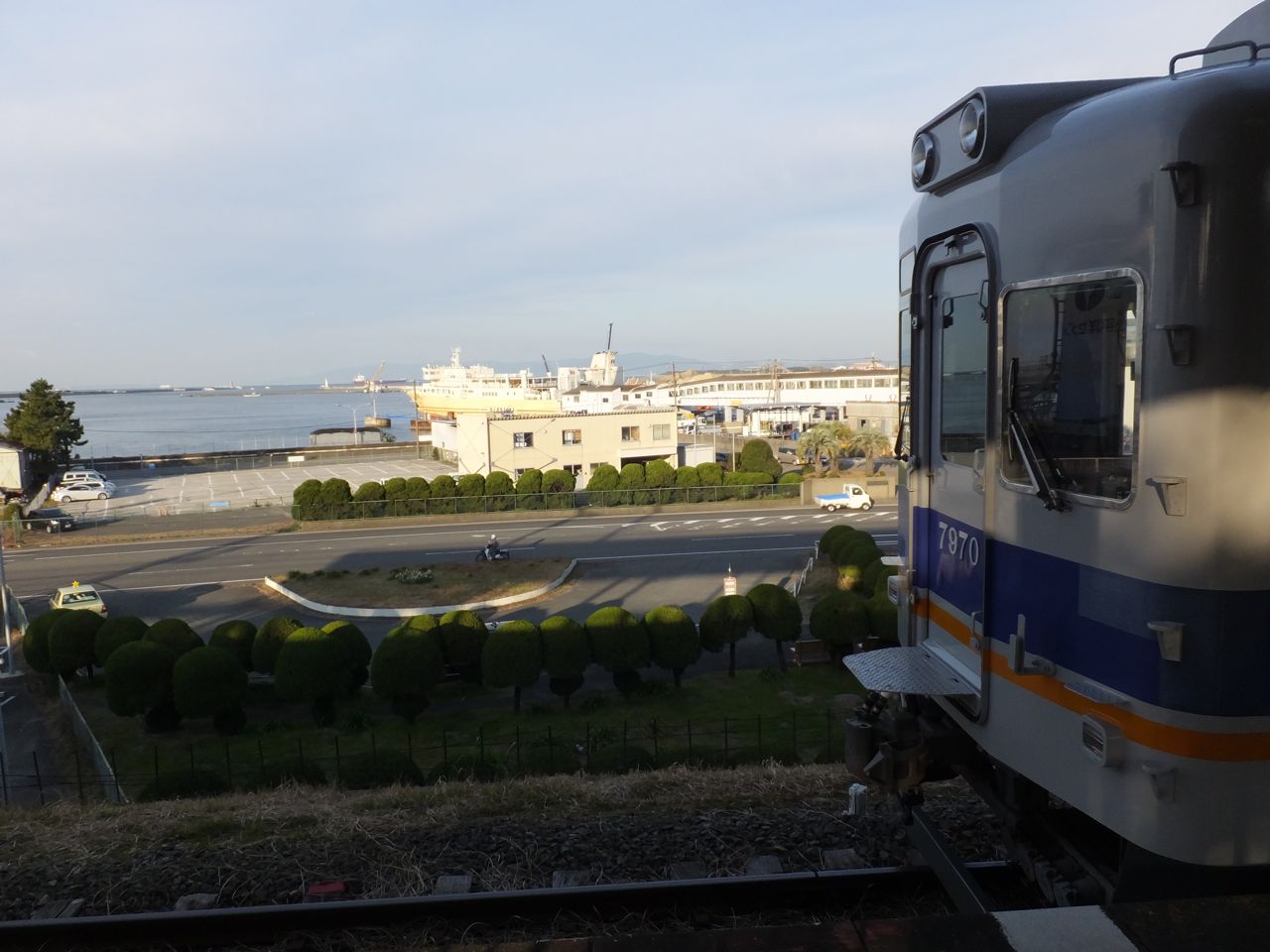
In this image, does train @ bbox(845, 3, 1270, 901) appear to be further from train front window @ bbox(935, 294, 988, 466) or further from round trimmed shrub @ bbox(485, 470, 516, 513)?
round trimmed shrub @ bbox(485, 470, 516, 513)

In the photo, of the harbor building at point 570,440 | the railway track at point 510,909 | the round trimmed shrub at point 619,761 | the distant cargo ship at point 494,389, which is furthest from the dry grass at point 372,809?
the distant cargo ship at point 494,389

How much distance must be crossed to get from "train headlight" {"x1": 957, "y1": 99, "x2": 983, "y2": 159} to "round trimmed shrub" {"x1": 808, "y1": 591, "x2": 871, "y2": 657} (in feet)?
50.1

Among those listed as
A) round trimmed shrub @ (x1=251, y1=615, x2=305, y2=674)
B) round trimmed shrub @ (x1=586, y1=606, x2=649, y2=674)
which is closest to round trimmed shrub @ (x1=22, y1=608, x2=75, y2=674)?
round trimmed shrub @ (x1=251, y1=615, x2=305, y2=674)

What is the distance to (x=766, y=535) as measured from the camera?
110 feet

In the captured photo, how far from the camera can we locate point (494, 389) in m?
98.4

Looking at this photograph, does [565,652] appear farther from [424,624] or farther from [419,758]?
[419,758]

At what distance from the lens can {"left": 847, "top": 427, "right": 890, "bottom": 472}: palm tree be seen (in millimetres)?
46562

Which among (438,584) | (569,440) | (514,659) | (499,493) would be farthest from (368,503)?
(514,659)

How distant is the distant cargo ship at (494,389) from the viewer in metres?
85.1

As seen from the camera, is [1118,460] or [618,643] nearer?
[1118,460]

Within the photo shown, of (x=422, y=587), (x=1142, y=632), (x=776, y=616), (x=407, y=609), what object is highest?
(x=1142, y=632)

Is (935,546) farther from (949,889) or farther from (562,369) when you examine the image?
(562,369)

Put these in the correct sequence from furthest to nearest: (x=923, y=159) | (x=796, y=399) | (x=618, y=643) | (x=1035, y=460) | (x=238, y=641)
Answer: (x=796, y=399) → (x=238, y=641) → (x=618, y=643) → (x=923, y=159) → (x=1035, y=460)

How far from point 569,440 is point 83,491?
965 inches
